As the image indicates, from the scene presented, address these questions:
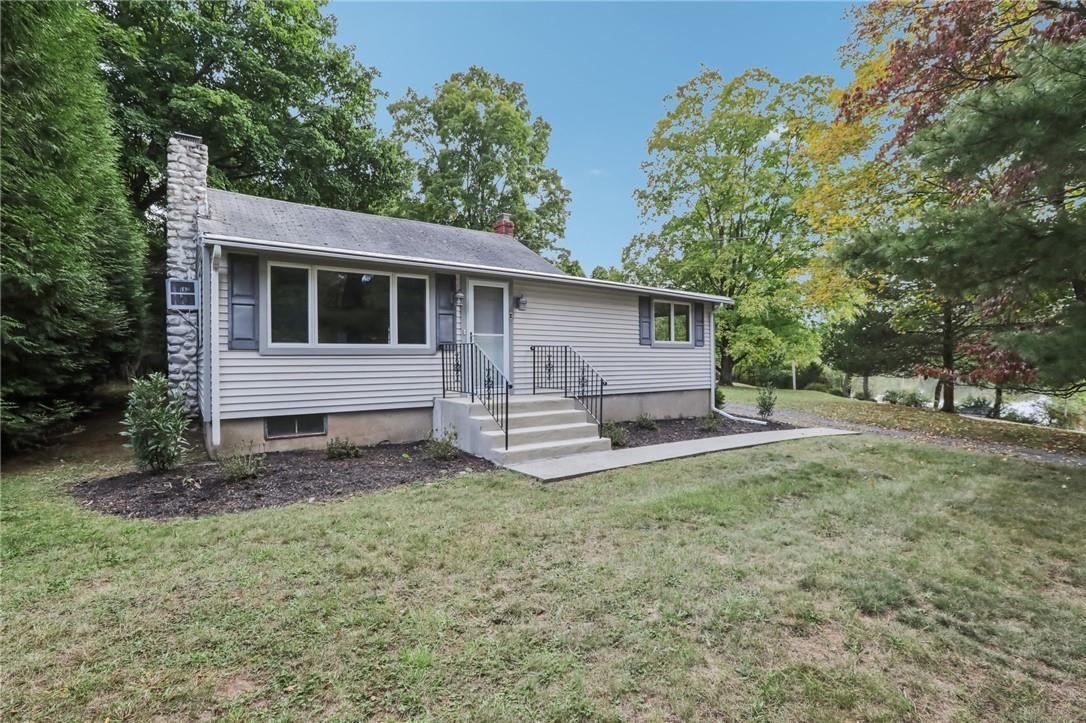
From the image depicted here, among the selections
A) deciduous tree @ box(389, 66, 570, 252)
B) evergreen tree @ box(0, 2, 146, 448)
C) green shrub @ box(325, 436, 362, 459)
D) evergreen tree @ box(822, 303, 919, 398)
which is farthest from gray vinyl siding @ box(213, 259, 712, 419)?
deciduous tree @ box(389, 66, 570, 252)

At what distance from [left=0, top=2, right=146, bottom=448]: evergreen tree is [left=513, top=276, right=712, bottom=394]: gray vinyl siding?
640 cm

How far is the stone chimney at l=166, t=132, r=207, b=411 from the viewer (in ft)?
23.7

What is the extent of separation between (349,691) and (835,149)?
1279 cm

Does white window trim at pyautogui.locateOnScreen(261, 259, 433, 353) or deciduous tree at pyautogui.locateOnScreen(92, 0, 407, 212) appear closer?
white window trim at pyautogui.locateOnScreen(261, 259, 433, 353)

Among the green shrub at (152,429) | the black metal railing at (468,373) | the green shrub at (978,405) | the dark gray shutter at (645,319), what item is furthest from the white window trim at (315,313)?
the green shrub at (978,405)

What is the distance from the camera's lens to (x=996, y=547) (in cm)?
361

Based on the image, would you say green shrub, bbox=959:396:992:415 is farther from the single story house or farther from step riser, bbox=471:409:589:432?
step riser, bbox=471:409:589:432

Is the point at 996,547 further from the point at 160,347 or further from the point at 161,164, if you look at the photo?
the point at 161,164

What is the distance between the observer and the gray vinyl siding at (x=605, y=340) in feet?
28.0

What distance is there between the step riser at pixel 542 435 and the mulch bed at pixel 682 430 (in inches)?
32.9

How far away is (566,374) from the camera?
8.85m

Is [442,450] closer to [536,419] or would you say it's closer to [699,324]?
[536,419]

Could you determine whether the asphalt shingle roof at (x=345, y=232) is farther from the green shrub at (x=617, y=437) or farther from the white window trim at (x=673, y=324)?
the green shrub at (x=617, y=437)

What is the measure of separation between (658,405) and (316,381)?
695 centimetres
